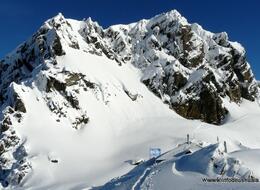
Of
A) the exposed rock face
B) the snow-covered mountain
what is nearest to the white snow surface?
the snow-covered mountain

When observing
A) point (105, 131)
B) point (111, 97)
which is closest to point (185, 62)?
point (111, 97)

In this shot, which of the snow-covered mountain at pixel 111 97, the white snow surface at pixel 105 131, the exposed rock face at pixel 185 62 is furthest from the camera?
the exposed rock face at pixel 185 62

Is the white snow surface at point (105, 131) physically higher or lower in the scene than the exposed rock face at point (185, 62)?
lower

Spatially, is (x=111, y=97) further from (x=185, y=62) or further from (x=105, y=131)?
(x=185, y=62)

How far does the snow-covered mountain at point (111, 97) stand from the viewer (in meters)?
85.2

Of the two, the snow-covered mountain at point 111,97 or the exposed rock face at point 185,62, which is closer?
the snow-covered mountain at point 111,97

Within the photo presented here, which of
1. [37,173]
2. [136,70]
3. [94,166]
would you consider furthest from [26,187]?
[136,70]

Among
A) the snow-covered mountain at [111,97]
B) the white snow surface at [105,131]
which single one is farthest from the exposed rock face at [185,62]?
the white snow surface at [105,131]

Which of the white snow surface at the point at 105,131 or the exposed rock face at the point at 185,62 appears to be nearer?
the white snow surface at the point at 105,131

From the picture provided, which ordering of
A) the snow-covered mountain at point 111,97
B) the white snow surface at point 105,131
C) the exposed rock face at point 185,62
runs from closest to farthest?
the white snow surface at point 105,131 < the snow-covered mountain at point 111,97 < the exposed rock face at point 185,62

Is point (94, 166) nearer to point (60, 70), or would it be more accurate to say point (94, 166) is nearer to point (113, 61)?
point (60, 70)

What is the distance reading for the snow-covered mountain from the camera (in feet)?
280

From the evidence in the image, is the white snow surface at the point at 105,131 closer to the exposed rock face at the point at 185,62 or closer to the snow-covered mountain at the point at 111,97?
the snow-covered mountain at the point at 111,97

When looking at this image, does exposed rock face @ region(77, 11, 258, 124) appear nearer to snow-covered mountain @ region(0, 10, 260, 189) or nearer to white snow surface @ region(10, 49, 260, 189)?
snow-covered mountain @ region(0, 10, 260, 189)
